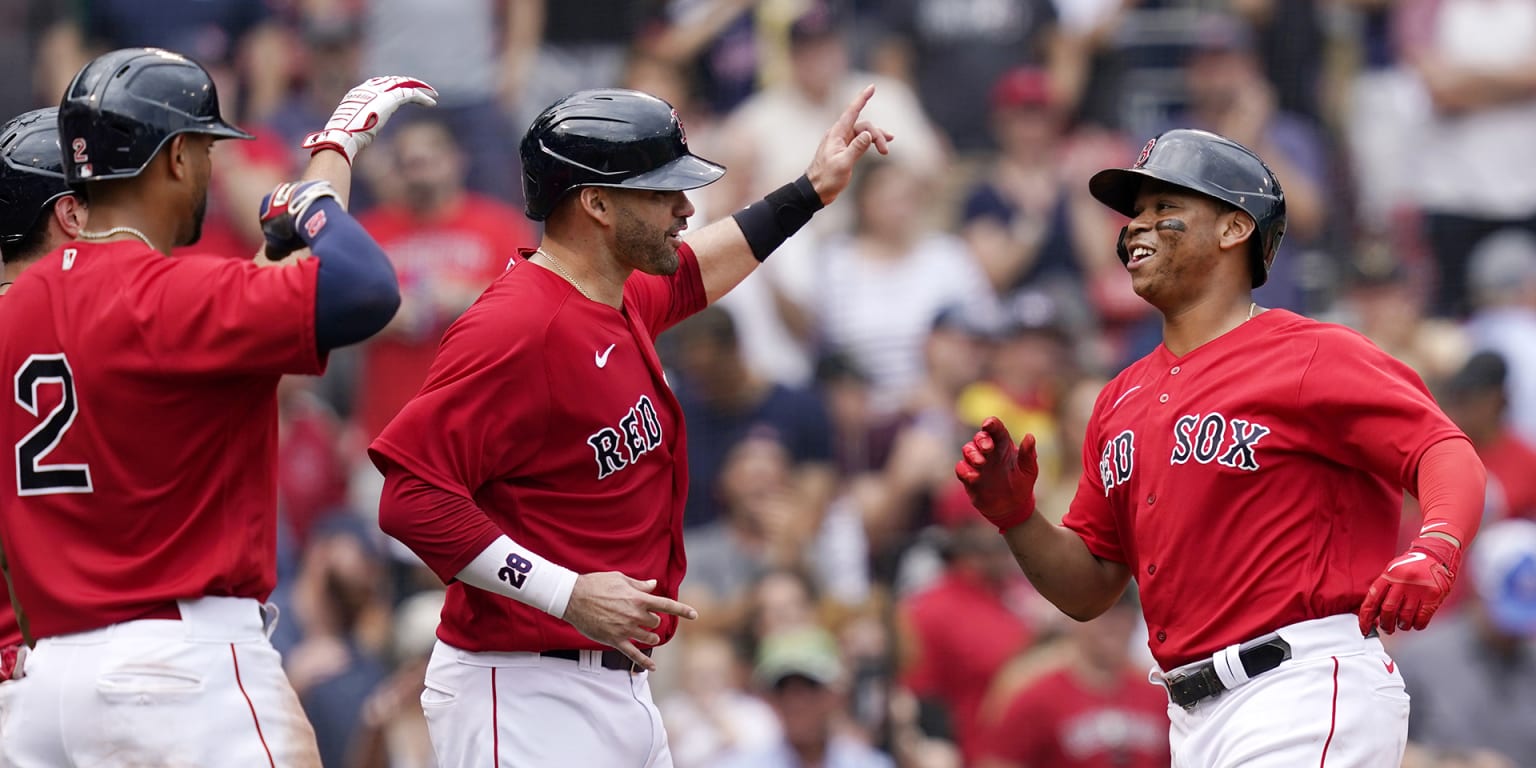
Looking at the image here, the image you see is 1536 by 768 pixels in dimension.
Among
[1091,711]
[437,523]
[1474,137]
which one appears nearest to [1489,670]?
[1091,711]

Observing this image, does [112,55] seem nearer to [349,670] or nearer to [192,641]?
[192,641]

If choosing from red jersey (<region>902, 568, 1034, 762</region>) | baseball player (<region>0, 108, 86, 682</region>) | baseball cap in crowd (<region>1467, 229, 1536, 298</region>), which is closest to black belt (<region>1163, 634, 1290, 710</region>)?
baseball player (<region>0, 108, 86, 682</region>)

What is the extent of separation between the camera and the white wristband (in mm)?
4660

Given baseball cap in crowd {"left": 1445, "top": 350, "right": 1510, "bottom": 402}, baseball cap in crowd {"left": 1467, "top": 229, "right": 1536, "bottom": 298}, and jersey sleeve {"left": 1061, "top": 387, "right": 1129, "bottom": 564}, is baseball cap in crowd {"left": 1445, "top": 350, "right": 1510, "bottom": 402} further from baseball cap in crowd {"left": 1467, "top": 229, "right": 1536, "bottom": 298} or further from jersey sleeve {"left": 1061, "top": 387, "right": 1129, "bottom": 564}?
jersey sleeve {"left": 1061, "top": 387, "right": 1129, "bottom": 564}

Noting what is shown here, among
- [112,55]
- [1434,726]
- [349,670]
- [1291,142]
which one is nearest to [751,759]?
[349,670]

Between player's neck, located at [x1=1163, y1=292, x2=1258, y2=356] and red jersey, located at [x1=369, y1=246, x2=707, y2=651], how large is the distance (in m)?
1.30

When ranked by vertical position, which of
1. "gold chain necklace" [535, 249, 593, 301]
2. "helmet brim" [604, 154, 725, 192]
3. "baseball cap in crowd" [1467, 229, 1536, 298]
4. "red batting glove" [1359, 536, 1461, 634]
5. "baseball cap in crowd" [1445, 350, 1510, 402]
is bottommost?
"baseball cap in crowd" [1445, 350, 1510, 402]

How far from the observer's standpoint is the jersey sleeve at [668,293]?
17.9 feet

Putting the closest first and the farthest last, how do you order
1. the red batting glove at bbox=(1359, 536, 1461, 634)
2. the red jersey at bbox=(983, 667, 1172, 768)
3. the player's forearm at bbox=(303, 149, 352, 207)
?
the red batting glove at bbox=(1359, 536, 1461, 634) < the player's forearm at bbox=(303, 149, 352, 207) < the red jersey at bbox=(983, 667, 1172, 768)

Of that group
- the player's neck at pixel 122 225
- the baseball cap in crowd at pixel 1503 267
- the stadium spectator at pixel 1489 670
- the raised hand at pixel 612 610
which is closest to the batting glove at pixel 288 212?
the player's neck at pixel 122 225

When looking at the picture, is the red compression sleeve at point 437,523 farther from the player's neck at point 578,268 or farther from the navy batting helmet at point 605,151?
the navy batting helmet at point 605,151

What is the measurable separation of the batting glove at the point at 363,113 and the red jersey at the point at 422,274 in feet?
16.2

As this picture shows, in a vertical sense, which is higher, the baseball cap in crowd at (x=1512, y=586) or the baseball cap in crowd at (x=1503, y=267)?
the baseball cap in crowd at (x=1503, y=267)

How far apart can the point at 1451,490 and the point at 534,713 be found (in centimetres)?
216
